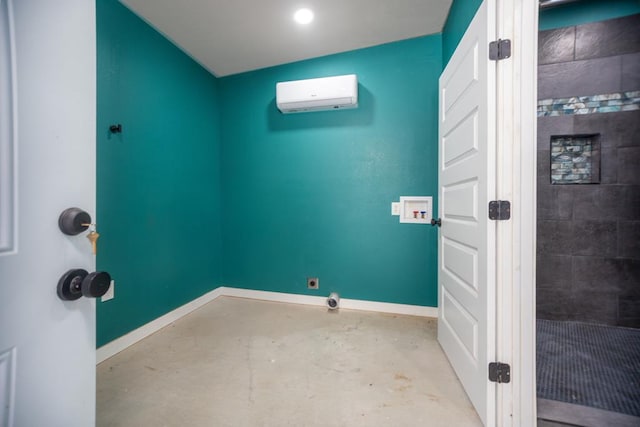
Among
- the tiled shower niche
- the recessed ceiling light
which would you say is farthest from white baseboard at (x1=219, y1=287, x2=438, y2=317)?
the recessed ceiling light

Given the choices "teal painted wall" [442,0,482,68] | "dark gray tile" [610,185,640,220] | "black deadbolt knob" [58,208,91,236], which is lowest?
"black deadbolt knob" [58,208,91,236]

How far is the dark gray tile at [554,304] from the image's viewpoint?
6.84 feet

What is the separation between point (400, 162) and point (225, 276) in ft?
7.49

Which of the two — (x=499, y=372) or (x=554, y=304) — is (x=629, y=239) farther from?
(x=499, y=372)

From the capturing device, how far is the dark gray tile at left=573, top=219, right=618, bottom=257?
2002 mm

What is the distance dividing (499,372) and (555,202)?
183 centimetres

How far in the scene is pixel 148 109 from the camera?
199cm

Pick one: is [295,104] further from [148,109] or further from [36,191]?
[36,191]

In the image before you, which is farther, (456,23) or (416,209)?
(416,209)

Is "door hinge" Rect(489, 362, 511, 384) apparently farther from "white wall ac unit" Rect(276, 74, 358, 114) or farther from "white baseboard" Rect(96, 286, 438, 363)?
"white wall ac unit" Rect(276, 74, 358, 114)

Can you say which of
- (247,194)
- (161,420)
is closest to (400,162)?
(247,194)

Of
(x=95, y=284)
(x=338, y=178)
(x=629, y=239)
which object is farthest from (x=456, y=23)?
(x=95, y=284)

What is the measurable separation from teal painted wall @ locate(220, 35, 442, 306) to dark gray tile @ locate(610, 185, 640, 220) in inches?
55.6

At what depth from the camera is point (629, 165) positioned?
77.0 inches
